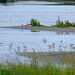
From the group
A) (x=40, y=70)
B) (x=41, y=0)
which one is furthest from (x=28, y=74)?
(x=41, y=0)

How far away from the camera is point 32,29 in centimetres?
3197

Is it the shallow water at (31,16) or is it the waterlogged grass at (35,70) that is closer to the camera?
the waterlogged grass at (35,70)

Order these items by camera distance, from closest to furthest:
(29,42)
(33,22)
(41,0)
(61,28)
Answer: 1. (29,42)
2. (61,28)
3. (33,22)
4. (41,0)

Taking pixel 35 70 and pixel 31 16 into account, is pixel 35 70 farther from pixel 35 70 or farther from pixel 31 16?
pixel 31 16

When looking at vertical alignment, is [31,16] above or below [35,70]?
below

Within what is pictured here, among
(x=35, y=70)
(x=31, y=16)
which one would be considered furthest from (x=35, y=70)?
(x=31, y=16)

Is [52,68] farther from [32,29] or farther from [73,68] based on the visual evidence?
[32,29]

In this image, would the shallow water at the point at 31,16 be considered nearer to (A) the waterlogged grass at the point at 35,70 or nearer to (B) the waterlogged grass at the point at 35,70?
(B) the waterlogged grass at the point at 35,70

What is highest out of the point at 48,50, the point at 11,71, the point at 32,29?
the point at 11,71

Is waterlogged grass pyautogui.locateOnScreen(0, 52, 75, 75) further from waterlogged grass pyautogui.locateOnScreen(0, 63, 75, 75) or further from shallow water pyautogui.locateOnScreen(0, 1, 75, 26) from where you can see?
shallow water pyautogui.locateOnScreen(0, 1, 75, 26)

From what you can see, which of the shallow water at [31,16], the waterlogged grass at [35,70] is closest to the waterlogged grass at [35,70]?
the waterlogged grass at [35,70]

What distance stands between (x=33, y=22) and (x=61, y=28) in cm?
337

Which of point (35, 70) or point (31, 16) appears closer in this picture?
point (35, 70)

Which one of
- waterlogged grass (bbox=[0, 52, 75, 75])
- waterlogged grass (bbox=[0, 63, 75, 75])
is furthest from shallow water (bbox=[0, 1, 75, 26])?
waterlogged grass (bbox=[0, 63, 75, 75])
